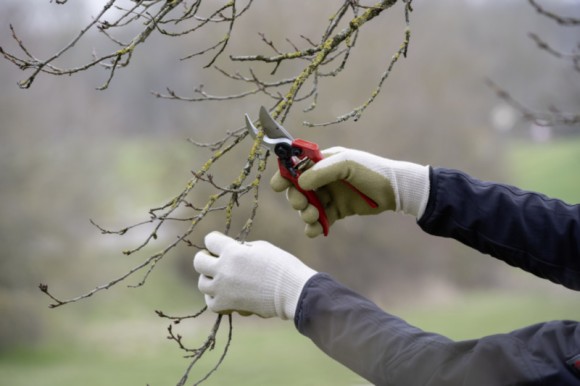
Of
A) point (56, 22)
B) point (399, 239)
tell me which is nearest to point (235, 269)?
point (56, 22)

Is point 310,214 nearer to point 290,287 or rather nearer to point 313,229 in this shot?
point 313,229

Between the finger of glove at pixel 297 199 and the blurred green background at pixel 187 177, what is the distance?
12.8m

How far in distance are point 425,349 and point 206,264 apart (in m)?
0.71

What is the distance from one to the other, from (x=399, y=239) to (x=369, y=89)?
4.87 metres

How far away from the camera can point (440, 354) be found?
1.77 m

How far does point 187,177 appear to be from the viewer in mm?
19812

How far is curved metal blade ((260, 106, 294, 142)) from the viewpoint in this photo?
7.23ft

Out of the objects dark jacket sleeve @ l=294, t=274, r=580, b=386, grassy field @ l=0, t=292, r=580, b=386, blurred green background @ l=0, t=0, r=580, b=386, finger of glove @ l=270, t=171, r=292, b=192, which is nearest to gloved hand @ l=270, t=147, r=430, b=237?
finger of glove @ l=270, t=171, r=292, b=192

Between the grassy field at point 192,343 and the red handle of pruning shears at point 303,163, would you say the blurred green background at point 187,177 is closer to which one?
the grassy field at point 192,343

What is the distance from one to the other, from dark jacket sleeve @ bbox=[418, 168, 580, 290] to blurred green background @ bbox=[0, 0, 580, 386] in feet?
42.5

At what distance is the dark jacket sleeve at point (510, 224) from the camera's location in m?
2.12

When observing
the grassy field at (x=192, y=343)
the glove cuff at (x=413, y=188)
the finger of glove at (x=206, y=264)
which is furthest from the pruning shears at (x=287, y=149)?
the grassy field at (x=192, y=343)

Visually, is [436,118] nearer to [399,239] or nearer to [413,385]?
[399,239]

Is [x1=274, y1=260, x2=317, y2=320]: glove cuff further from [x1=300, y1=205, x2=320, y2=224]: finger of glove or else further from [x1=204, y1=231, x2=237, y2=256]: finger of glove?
[x1=300, y1=205, x2=320, y2=224]: finger of glove
